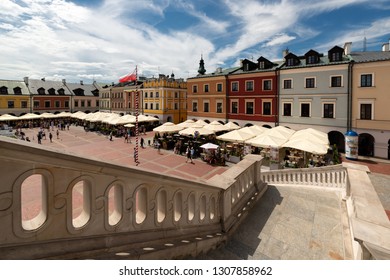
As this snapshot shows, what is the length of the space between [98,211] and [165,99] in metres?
46.1

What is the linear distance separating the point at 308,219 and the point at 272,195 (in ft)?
5.77

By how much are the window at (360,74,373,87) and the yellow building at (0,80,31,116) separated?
67526 millimetres

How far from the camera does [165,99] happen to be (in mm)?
47594

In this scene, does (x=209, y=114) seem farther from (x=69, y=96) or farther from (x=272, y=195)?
(x=69, y=96)

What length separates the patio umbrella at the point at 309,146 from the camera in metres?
15.6

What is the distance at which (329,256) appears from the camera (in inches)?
190

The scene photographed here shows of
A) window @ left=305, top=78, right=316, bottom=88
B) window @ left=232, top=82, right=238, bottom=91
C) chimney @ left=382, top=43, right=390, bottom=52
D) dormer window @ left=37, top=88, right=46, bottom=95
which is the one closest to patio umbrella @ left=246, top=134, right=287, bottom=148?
window @ left=305, top=78, right=316, bottom=88

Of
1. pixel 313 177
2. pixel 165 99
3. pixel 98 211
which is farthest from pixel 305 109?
pixel 98 211

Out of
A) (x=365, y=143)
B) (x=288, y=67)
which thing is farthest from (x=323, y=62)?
(x=365, y=143)

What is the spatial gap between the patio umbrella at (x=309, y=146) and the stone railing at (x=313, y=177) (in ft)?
18.1

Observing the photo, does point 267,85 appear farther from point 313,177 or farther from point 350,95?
point 313,177

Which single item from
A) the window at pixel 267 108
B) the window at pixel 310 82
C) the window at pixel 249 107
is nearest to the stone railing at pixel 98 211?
the window at pixel 310 82

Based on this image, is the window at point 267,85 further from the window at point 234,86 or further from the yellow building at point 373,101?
the yellow building at point 373,101

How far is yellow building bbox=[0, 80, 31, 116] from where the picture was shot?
51.2 metres
